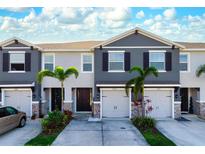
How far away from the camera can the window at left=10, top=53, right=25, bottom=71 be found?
61.8 feet

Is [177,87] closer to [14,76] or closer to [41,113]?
[41,113]

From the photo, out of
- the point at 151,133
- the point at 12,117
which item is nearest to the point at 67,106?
the point at 12,117

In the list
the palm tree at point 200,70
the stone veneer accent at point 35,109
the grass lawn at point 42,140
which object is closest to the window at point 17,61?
the stone veneer accent at point 35,109

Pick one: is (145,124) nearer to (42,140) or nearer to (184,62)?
(42,140)

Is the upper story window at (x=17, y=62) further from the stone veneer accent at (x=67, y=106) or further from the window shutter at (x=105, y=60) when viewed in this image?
the window shutter at (x=105, y=60)

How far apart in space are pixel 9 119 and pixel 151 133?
803 centimetres

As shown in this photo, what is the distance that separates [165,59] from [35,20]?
48.5 feet

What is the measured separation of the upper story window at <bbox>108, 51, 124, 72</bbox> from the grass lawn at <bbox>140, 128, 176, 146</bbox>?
580 centimetres

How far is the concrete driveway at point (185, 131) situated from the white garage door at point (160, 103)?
131 cm

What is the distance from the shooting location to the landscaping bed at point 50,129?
11864mm

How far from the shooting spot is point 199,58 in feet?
63.3

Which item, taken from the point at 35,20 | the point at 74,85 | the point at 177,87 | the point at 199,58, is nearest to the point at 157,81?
the point at 177,87

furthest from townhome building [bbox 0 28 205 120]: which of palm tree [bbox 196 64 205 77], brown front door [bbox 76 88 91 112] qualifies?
brown front door [bbox 76 88 91 112]

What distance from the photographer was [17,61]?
62.0 ft
